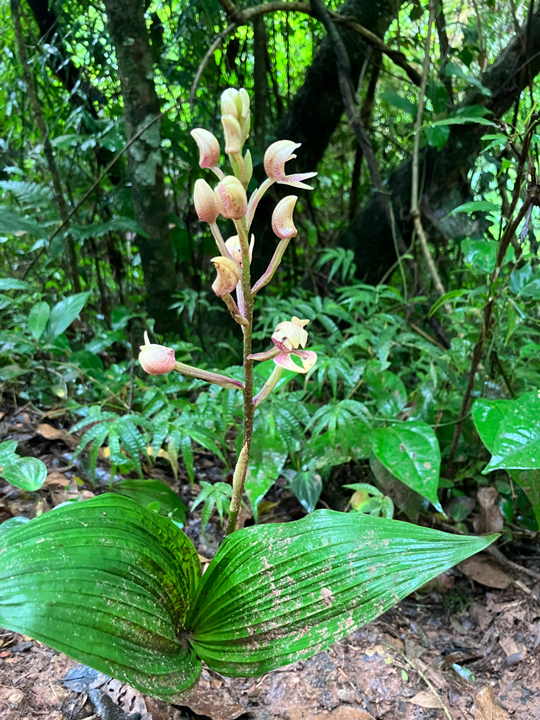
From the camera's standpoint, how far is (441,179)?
257 cm

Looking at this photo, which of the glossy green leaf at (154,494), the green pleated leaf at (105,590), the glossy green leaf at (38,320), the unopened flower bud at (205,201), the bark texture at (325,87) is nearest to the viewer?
the green pleated leaf at (105,590)

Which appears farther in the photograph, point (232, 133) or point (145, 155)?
point (145, 155)

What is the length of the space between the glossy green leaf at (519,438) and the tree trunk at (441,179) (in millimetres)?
1575

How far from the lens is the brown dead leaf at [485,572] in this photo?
125 centimetres

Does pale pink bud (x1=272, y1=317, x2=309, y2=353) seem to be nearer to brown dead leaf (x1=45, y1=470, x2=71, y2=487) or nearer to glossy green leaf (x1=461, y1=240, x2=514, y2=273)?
glossy green leaf (x1=461, y1=240, x2=514, y2=273)

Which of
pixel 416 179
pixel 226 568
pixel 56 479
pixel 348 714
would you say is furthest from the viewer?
pixel 416 179

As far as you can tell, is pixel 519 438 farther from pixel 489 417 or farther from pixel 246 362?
pixel 246 362

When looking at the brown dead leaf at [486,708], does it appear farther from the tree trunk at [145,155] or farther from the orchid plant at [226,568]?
the tree trunk at [145,155]

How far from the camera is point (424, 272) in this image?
2.67 metres

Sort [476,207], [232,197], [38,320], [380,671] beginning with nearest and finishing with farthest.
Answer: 1. [232,197]
2. [380,671]
3. [476,207]
4. [38,320]

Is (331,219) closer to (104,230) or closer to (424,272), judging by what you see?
(424,272)

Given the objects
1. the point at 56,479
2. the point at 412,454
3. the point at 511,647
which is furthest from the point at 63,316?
the point at 511,647

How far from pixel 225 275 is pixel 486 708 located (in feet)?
3.51

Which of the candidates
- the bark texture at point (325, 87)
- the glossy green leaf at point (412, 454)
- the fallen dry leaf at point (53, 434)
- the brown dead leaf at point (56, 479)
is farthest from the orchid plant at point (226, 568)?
the bark texture at point (325, 87)
